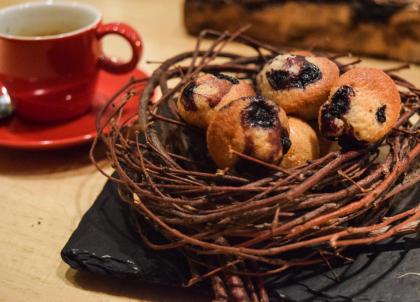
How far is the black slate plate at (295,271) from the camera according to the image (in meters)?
0.49

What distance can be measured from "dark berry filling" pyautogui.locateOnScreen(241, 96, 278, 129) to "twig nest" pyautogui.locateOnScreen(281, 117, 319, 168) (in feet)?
0.13

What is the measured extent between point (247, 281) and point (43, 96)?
1.49 feet

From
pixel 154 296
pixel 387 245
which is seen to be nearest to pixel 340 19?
pixel 387 245

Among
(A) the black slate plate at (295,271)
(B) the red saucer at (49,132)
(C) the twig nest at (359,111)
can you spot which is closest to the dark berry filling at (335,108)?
(C) the twig nest at (359,111)

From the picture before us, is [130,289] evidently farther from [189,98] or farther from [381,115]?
[381,115]

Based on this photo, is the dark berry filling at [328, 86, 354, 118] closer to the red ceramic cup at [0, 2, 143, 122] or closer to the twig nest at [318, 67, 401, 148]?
the twig nest at [318, 67, 401, 148]

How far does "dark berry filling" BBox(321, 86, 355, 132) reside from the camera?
20.1 inches

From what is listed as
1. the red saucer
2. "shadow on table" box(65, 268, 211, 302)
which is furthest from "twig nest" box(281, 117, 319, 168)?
the red saucer

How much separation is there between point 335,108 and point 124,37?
433 millimetres

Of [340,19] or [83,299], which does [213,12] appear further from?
[83,299]

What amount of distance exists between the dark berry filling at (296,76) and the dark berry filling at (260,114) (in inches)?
2.3

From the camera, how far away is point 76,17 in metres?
0.86

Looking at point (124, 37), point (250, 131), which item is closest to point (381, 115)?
point (250, 131)

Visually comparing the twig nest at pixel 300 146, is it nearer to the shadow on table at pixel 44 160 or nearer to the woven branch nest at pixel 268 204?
the woven branch nest at pixel 268 204
